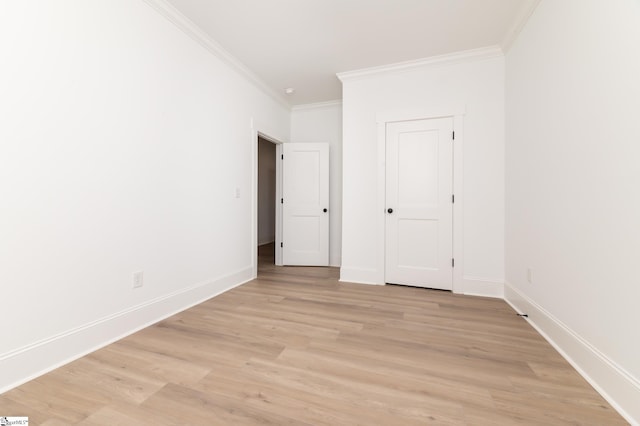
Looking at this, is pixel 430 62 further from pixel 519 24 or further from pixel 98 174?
pixel 98 174

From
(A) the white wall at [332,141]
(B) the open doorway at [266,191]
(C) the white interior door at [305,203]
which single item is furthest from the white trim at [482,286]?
(B) the open doorway at [266,191]

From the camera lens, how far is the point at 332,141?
4.65 meters

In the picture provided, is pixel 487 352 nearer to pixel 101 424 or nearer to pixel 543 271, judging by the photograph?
pixel 543 271

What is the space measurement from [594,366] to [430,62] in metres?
3.21

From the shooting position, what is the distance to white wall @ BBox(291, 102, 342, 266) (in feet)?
15.0

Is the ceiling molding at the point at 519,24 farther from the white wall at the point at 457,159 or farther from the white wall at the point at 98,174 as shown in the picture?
the white wall at the point at 98,174

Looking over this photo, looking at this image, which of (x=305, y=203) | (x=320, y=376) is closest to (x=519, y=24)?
(x=305, y=203)

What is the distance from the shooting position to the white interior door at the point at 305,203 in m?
4.49

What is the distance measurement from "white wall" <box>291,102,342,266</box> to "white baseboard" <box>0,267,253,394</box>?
234cm

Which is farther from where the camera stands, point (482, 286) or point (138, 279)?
point (482, 286)

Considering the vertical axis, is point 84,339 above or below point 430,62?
below

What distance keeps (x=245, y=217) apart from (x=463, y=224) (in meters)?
2.73

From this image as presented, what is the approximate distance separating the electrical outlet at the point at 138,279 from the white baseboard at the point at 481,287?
10.7 ft

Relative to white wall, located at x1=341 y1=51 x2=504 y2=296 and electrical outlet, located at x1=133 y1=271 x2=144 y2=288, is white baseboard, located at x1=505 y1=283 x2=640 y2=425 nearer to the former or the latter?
white wall, located at x1=341 y1=51 x2=504 y2=296
